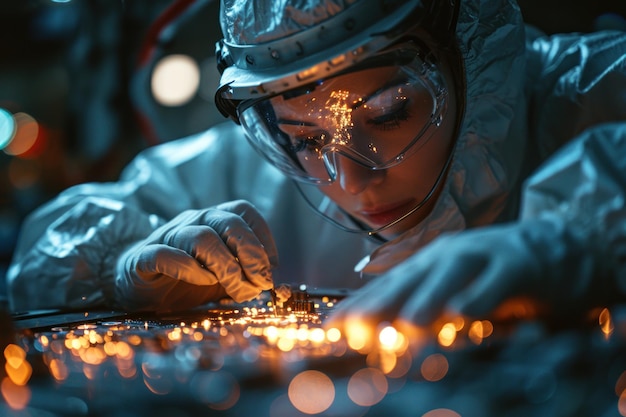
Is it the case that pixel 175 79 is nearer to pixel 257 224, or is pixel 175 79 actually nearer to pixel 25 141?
pixel 25 141

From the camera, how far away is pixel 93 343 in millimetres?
891

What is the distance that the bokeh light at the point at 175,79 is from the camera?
2.42 meters

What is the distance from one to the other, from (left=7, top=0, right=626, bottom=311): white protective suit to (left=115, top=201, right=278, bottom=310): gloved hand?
19mm

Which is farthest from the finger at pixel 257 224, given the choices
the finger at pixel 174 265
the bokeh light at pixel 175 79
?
the bokeh light at pixel 175 79

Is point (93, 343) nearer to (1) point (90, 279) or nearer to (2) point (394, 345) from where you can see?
(2) point (394, 345)

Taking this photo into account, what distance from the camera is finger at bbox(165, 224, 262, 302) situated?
1204 mm

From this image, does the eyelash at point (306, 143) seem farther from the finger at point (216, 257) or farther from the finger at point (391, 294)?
the finger at point (391, 294)

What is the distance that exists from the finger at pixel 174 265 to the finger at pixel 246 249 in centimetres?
6

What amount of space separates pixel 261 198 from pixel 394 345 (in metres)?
1.10

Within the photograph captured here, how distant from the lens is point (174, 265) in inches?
47.6

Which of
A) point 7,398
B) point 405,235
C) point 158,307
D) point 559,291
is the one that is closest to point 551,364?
point 559,291

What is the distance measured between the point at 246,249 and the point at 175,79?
1.45m

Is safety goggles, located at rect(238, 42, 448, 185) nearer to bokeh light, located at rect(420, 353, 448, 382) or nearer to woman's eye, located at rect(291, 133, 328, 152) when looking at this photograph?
woman's eye, located at rect(291, 133, 328, 152)

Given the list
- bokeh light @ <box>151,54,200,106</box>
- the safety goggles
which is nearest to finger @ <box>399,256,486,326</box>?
the safety goggles
